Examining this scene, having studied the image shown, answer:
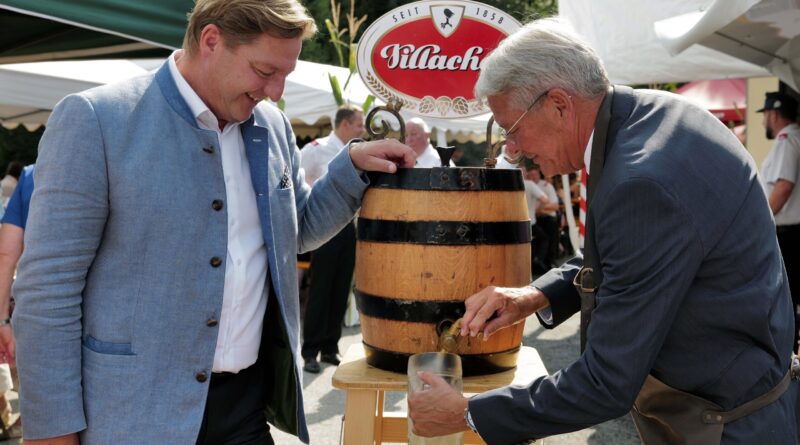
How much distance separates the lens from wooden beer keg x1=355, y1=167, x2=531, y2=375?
201 centimetres

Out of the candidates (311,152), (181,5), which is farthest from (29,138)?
(181,5)

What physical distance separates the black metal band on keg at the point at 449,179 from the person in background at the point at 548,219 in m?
9.90

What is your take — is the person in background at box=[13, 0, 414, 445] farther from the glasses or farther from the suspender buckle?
the suspender buckle

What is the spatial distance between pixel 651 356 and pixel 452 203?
0.70m

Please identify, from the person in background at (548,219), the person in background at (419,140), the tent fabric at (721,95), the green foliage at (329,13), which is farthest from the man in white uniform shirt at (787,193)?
the tent fabric at (721,95)

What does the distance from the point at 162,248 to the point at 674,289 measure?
1.03 metres

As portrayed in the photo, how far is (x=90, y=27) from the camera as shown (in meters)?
2.47

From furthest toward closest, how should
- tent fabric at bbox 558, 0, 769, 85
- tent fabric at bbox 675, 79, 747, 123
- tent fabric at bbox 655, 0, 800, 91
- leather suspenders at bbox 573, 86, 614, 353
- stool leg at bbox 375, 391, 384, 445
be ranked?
tent fabric at bbox 675, 79, 747, 123, tent fabric at bbox 558, 0, 769, 85, tent fabric at bbox 655, 0, 800, 91, stool leg at bbox 375, 391, 384, 445, leather suspenders at bbox 573, 86, 614, 353

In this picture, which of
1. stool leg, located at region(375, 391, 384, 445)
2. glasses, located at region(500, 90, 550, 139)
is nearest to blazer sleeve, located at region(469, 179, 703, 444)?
glasses, located at region(500, 90, 550, 139)

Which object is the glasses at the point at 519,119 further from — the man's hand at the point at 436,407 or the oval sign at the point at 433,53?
the oval sign at the point at 433,53

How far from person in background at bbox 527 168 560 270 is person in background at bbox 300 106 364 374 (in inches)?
259

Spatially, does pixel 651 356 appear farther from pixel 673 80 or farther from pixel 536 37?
pixel 673 80

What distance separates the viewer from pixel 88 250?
153cm

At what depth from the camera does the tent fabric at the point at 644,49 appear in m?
6.28
